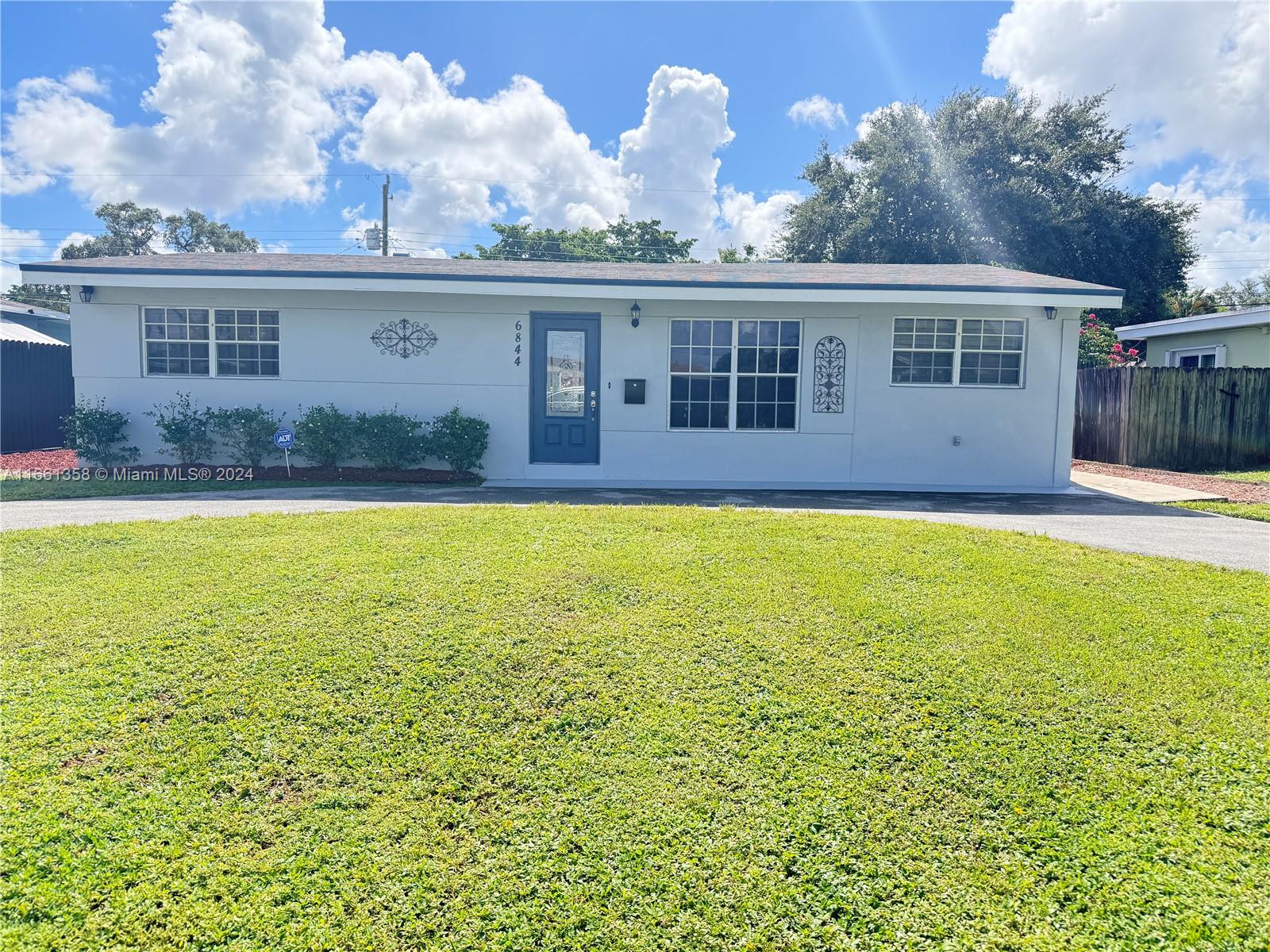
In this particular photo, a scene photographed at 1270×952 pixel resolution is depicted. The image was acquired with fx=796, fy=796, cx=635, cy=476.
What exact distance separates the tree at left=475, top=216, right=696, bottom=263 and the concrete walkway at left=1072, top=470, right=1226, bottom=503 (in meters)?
29.2

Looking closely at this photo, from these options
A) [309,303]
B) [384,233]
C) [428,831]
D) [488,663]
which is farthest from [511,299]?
[384,233]

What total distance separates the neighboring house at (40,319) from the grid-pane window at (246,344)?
1009cm

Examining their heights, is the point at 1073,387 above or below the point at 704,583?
above

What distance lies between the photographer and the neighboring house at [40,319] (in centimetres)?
1841

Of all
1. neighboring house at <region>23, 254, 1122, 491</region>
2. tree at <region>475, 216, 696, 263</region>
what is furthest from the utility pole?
neighboring house at <region>23, 254, 1122, 491</region>

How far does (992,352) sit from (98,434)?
40.7ft

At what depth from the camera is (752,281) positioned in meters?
10.7

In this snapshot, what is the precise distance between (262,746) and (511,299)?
8528mm

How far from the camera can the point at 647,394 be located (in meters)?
11.3

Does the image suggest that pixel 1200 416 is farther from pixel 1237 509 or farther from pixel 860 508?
pixel 860 508

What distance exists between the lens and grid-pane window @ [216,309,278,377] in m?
11.3

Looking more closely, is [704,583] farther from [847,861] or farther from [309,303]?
[309,303]

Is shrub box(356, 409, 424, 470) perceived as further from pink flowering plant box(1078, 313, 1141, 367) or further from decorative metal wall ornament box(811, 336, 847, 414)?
pink flowering plant box(1078, 313, 1141, 367)

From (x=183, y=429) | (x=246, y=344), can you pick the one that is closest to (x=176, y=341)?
(x=246, y=344)
